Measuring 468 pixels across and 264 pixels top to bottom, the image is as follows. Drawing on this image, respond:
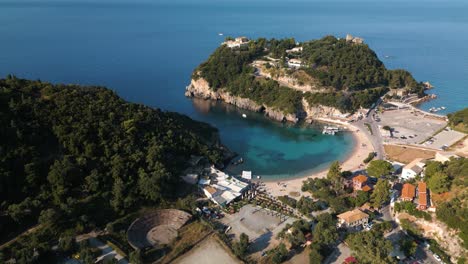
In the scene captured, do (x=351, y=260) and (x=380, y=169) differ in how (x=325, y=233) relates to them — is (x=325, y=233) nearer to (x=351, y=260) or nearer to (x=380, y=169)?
(x=351, y=260)

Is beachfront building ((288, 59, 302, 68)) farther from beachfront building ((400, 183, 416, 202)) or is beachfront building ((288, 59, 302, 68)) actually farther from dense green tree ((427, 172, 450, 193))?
dense green tree ((427, 172, 450, 193))

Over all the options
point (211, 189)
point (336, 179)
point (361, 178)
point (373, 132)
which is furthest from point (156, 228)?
point (373, 132)

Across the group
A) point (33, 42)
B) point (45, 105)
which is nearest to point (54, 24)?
point (33, 42)

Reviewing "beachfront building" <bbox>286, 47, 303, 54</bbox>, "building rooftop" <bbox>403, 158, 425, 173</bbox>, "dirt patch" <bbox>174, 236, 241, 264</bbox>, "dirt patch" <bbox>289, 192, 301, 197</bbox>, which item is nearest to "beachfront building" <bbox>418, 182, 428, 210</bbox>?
"building rooftop" <bbox>403, 158, 425, 173</bbox>

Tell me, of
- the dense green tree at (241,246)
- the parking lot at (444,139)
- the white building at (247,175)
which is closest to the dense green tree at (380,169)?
the white building at (247,175)

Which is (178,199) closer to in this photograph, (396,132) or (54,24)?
(396,132)
